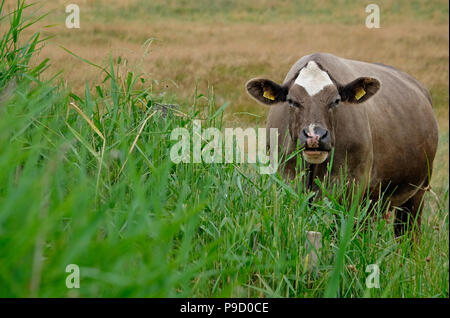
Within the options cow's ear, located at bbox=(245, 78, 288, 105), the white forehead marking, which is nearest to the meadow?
cow's ear, located at bbox=(245, 78, 288, 105)

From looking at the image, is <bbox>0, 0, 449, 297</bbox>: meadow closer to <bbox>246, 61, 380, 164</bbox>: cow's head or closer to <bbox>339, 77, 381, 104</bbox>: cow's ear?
<bbox>246, 61, 380, 164</bbox>: cow's head

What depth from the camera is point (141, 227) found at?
188 centimetres

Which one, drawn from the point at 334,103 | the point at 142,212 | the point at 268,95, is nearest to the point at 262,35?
the point at 268,95

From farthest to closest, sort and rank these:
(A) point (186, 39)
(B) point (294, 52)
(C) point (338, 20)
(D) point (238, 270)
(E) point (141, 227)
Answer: (C) point (338, 20)
(A) point (186, 39)
(B) point (294, 52)
(D) point (238, 270)
(E) point (141, 227)

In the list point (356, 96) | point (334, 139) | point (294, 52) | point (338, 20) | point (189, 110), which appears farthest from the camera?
point (338, 20)

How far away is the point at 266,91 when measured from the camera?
4898mm

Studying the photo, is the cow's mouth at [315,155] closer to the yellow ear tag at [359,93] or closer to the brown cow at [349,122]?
the brown cow at [349,122]

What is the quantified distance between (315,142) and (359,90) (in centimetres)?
106

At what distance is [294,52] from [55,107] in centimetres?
1890

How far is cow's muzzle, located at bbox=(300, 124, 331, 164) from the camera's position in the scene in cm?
407

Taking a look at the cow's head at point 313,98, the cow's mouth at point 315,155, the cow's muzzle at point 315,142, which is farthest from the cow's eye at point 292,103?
the cow's mouth at point 315,155
